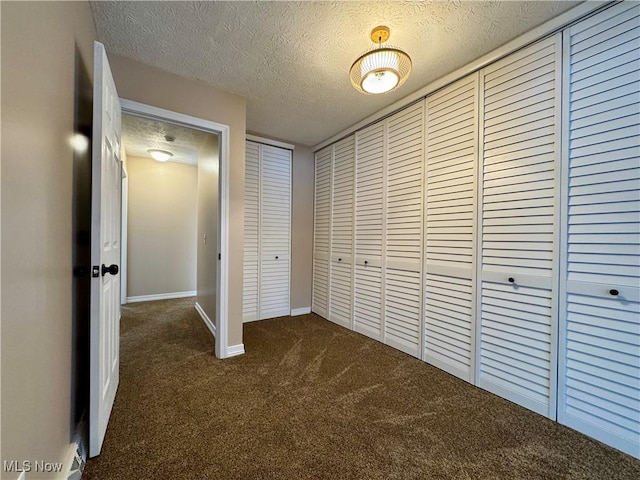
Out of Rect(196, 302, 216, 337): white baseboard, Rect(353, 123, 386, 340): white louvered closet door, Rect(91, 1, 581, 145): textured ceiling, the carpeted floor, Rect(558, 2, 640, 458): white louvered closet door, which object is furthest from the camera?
Rect(196, 302, 216, 337): white baseboard

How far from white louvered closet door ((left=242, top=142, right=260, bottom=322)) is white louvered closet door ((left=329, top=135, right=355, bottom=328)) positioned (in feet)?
3.18

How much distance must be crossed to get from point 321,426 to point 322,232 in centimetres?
243

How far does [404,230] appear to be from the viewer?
8.32 feet

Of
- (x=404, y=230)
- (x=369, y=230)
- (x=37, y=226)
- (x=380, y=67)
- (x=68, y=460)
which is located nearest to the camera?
(x=37, y=226)

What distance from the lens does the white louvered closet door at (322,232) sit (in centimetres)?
355

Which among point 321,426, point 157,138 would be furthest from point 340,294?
point 157,138

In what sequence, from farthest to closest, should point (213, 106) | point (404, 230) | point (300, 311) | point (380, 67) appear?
point (300, 311), point (404, 230), point (213, 106), point (380, 67)

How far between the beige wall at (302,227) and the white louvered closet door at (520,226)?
2.29 m

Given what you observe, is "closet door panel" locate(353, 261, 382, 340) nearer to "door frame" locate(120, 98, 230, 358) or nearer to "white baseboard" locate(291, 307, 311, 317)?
"white baseboard" locate(291, 307, 311, 317)

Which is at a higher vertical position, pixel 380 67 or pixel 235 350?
pixel 380 67

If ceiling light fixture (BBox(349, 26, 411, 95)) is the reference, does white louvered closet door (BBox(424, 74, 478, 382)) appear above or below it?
below

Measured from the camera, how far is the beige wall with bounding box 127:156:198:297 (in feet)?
14.2

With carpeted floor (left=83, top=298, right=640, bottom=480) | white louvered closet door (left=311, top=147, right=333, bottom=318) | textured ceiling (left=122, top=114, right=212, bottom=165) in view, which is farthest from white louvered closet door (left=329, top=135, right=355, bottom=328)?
textured ceiling (left=122, top=114, right=212, bottom=165)

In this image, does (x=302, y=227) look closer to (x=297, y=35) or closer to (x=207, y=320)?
(x=207, y=320)
